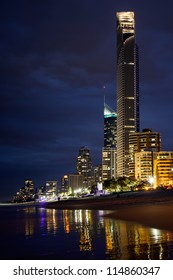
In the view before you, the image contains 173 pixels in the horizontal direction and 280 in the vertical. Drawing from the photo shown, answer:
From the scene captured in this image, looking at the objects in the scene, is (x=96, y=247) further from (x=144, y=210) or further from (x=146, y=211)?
(x=144, y=210)

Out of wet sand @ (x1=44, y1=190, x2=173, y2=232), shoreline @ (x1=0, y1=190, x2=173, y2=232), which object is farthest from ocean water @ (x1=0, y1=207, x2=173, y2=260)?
wet sand @ (x1=44, y1=190, x2=173, y2=232)

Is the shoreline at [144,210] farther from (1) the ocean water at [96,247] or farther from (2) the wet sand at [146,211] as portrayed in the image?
(1) the ocean water at [96,247]

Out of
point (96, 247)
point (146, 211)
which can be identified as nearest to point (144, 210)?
point (146, 211)

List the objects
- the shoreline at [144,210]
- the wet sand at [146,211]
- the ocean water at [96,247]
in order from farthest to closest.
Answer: the shoreline at [144,210] → the wet sand at [146,211] → the ocean water at [96,247]

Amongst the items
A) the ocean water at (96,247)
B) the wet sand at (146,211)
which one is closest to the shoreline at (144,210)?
the wet sand at (146,211)

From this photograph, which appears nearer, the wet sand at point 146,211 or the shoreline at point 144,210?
the wet sand at point 146,211

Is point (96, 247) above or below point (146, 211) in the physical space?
below

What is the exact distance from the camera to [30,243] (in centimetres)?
2306

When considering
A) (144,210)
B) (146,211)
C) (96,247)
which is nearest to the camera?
(96,247)

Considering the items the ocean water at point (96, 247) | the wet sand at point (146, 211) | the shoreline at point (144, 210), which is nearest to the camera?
the ocean water at point (96, 247)

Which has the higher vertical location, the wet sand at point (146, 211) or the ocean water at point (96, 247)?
the wet sand at point (146, 211)

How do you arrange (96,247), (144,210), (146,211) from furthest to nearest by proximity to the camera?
1. (144,210)
2. (146,211)
3. (96,247)

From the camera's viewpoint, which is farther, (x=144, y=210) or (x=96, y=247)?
(x=144, y=210)
